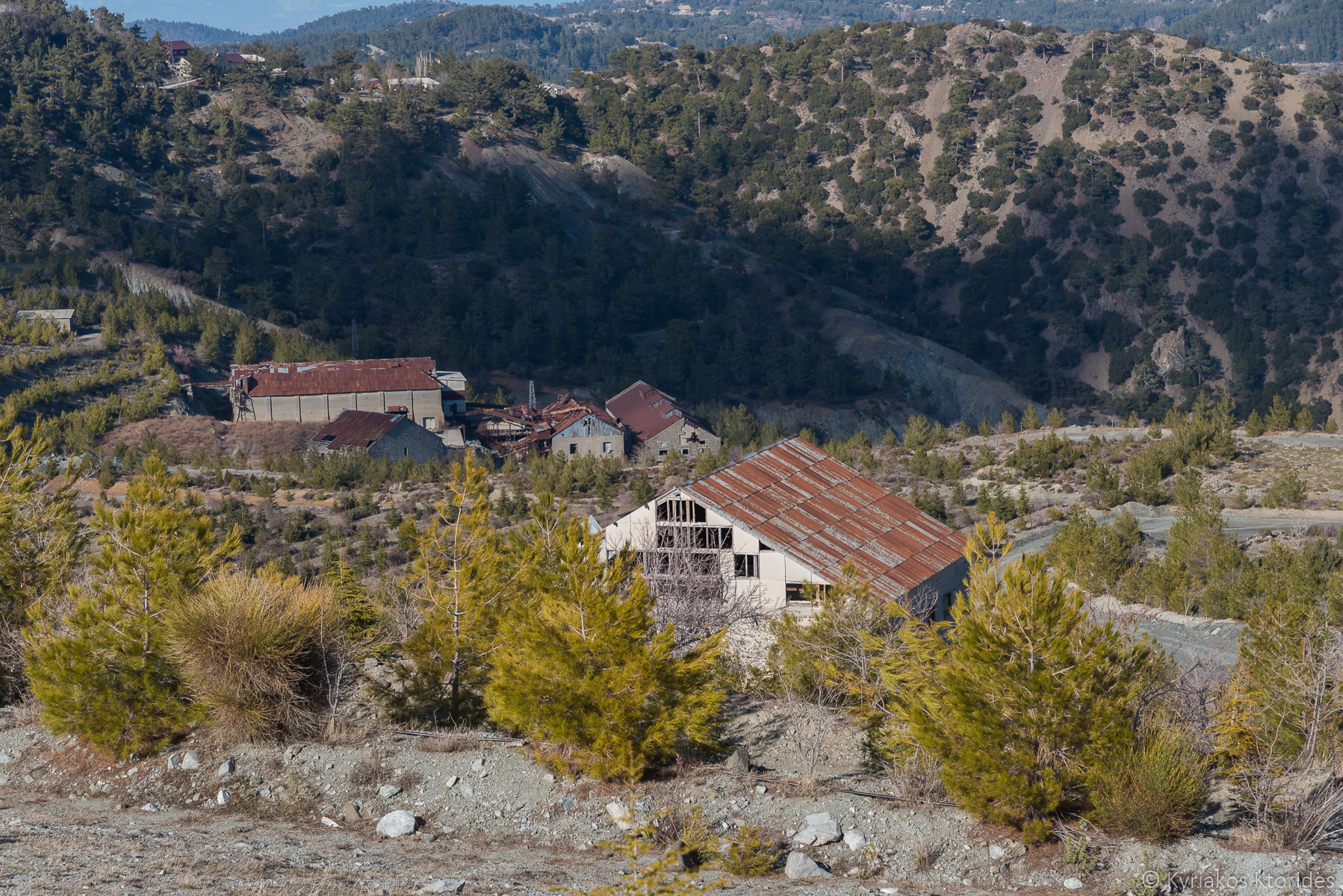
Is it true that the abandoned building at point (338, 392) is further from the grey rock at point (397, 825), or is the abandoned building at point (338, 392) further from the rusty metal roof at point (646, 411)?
the grey rock at point (397, 825)

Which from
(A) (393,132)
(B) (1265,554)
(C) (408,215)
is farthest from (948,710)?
(A) (393,132)

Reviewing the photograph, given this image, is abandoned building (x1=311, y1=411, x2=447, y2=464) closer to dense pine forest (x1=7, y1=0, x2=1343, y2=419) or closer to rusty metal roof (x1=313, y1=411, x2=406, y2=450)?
rusty metal roof (x1=313, y1=411, x2=406, y2=450)

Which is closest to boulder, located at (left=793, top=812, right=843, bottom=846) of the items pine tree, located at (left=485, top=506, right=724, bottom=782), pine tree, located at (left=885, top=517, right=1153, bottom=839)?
pine tree, located at (left=885, top=517, right=1153, bottom=839)

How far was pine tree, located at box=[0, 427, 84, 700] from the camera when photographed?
2397 cm

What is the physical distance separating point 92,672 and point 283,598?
9.95 feet

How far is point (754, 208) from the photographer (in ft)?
467

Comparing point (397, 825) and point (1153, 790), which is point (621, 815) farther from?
point (1153, 790)

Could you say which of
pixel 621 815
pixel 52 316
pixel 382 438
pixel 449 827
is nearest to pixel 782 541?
pixel 621 815

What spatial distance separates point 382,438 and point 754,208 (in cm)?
7802

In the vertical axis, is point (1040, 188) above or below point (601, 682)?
above

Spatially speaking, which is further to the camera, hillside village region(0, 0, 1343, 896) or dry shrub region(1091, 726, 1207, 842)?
hillside village region(0, 0, 1343, 896)

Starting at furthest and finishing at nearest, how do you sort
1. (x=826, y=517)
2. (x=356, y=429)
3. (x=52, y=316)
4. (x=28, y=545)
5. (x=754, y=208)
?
(x=754, y=208) < (x=52, y=316) < (x=356, y=429) < (x=826, y=517) < (x=28, y=545)

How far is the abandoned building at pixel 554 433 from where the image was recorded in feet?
272

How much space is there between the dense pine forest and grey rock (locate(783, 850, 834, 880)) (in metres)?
91.6
